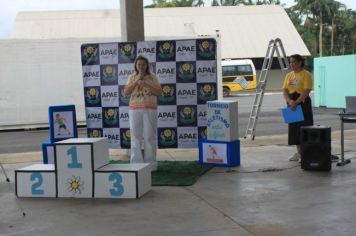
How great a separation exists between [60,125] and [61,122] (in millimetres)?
58

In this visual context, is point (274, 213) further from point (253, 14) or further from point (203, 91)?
point (253, 14)

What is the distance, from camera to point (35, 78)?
16.7 m

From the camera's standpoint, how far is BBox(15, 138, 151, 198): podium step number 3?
6996mm

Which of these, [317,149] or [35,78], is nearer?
[317,149]

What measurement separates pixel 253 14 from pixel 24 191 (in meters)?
43.7

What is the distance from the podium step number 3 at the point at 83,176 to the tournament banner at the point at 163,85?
95.0 inches

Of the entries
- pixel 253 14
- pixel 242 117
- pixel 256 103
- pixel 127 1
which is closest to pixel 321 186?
pixel 127 1

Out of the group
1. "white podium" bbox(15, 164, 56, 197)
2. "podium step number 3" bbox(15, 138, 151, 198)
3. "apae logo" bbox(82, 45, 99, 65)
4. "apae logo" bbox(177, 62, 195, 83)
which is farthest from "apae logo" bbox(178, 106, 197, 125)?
"white podium" bbox(15, 164, 56, 197)

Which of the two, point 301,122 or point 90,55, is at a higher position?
point 90,55

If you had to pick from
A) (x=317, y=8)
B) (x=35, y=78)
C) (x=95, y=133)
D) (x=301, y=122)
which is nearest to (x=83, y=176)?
(x=95, y=133)

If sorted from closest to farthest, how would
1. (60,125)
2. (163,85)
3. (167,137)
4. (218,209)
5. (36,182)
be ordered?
(218,209) → (36,182) → (60,125) → (163,85) → (167,137)

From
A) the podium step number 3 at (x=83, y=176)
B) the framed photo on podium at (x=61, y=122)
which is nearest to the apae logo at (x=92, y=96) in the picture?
the framed photo on podium at (x=61, y=122)

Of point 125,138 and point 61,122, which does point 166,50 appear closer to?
point 125,138

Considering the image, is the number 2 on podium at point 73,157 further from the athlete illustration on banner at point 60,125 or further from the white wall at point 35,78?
the white wall at point 35,78
